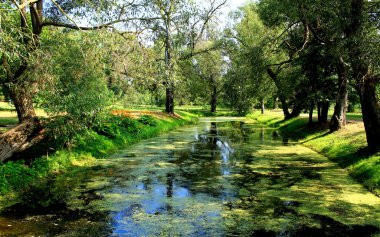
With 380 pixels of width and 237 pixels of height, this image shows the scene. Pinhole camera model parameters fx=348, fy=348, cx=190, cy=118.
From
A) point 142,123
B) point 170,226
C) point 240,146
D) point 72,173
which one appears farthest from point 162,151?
point 170,226

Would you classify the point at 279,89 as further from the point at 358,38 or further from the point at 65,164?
the point at 65,164

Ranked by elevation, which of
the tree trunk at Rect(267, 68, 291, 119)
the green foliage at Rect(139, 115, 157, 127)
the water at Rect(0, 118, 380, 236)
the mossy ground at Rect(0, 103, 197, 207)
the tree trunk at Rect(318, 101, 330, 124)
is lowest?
the water at Rect(0, 118, 380, 236)

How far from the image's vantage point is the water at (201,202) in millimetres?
7582

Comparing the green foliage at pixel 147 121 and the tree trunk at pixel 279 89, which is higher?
the tree trunk at pixel 279 89

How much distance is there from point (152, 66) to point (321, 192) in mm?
8409

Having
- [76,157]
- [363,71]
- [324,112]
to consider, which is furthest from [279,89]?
[76,157]

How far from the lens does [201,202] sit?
9.48 m

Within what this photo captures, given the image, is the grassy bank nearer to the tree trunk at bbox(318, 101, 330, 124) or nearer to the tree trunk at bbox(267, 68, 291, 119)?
the tree trunk at bbox(318, 101, 330, 124)

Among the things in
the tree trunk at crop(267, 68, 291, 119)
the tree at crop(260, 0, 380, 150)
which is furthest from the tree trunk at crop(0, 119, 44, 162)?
the tree trunk at crop(267, 68, 291, 119)

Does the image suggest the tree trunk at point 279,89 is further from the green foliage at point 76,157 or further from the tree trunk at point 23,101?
the tree trunk at point 23,101

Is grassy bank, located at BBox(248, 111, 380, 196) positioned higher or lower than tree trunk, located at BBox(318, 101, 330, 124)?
lower

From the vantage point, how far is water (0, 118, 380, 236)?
24.9 ft

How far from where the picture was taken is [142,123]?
26.6 metres

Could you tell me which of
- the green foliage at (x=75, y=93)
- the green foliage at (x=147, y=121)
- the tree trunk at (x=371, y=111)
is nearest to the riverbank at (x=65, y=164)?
the green foliage at (x=75, y=93)
